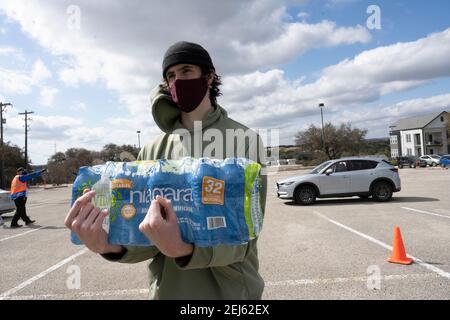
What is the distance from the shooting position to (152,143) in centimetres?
179

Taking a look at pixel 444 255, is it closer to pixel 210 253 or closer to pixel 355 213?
pixel 355 213

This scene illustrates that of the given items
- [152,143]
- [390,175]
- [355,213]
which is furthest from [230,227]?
[390,175]

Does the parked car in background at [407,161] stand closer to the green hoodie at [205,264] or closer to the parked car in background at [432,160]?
the parked car in background at [432,160]

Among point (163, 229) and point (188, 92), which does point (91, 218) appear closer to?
point (163, 229)

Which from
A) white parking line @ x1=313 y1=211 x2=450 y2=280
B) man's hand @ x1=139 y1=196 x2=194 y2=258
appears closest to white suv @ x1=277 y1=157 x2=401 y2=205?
white parking line @ x1=313 y1=211 x2=450 y2=280

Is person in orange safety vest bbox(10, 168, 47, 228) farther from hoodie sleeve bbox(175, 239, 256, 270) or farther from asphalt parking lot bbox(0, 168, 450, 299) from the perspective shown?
hoodie sleeve bbox(175, 239, 256, 270)

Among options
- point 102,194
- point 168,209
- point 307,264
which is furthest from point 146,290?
point 168,209

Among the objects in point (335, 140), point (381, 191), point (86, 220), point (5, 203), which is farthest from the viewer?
point (335, 140)

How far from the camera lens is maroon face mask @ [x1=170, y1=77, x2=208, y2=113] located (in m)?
1.64

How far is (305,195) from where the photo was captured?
1277cm

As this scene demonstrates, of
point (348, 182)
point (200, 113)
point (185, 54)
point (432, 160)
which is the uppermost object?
point (432, 160)

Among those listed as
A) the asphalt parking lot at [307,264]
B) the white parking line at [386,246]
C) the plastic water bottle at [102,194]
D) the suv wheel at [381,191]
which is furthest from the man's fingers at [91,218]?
the suv wheel at [381,191]

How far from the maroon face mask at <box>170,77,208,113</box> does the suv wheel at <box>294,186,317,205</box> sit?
11.7 metres

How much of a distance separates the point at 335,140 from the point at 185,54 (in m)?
56.2
